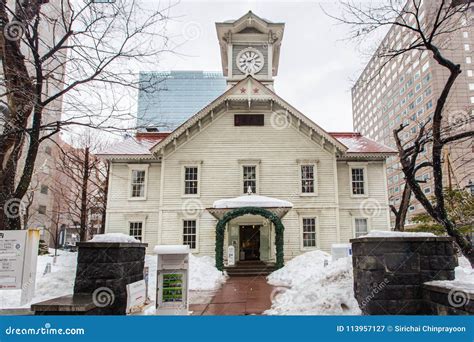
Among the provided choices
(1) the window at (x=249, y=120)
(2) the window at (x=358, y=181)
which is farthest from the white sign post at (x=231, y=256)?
(2) the window at (x=358, y=181)

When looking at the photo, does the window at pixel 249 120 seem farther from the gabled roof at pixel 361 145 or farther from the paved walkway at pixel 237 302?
the paved walkway at pixel 237 302

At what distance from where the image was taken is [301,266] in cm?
1338

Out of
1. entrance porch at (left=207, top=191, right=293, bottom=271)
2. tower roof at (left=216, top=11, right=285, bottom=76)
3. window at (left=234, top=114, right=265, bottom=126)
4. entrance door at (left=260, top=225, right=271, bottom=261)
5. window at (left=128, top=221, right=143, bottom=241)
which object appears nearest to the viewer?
entrance porch at (left=207, top=191, right=293, bottom=271)

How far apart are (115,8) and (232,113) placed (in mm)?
11767

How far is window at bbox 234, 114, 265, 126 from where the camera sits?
17.5m

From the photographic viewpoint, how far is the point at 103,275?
14.0ft

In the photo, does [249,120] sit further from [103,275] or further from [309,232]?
[103,275]

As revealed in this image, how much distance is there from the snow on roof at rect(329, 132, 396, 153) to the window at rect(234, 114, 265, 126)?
4.21m

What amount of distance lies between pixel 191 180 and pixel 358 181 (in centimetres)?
932

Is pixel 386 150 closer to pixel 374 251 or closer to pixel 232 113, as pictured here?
pixel 232 113

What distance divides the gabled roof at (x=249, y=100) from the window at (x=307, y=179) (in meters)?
1.85

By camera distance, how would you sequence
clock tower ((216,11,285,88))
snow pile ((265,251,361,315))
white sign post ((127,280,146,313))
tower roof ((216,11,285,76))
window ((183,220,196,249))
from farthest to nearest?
clock tower ((216,11,285,88)), tower roof ((216,11,285,76)), window ((183,220,196,249)), snow pile ((265,251,361,315)), white sign post ((127,280,146,313))

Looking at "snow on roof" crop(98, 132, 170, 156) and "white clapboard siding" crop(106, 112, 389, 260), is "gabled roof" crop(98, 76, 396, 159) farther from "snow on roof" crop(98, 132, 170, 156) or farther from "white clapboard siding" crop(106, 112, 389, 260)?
"white clapboard siding" crop(106, 112, 389, 260)

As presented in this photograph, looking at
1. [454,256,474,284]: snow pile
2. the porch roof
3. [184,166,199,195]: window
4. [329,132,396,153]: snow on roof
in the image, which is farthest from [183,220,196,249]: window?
[454,256,474,284]: snow pile
